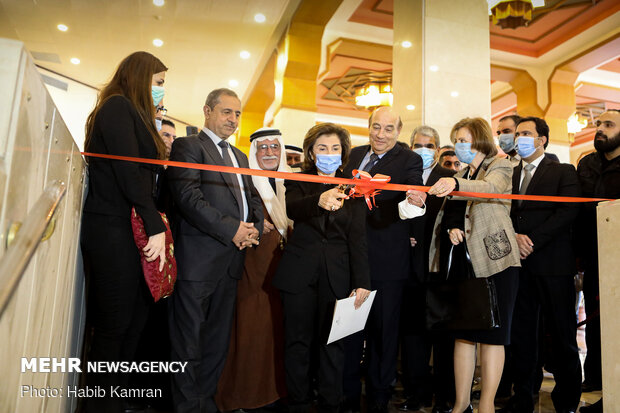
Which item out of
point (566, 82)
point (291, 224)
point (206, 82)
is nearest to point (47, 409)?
point (291, 224)

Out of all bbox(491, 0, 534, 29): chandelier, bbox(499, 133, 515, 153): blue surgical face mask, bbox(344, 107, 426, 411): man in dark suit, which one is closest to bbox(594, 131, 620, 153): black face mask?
bbox(499, 133, 515, 153): blue surgical face mask

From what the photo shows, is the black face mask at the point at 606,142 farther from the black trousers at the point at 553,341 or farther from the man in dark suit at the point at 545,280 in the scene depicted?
the black trousers at the point at 553,341

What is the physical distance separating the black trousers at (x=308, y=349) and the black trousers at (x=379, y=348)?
0.26m

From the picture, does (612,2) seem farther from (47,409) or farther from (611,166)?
(47,409)

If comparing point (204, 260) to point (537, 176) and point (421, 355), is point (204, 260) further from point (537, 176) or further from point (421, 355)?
point (537, 176)

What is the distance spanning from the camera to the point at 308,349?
225cm

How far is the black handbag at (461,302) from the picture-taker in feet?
6.89

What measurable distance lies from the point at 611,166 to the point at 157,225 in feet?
8.83

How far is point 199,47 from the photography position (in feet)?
27.0

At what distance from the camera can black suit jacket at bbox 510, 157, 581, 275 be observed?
2567 mm

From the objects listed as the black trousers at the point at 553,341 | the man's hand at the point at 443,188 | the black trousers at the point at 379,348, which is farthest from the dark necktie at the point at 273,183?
the black trousers at the point at 553,341

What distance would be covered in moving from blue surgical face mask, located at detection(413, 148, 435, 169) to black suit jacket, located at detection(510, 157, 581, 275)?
69 cm

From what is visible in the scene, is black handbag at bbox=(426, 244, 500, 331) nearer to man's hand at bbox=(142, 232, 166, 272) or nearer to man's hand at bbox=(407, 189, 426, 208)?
man's hand at bbox=(407, 189, 426, 208)

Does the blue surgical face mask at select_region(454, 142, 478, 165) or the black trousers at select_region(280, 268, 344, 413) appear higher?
the blue surgical face mask at select_region(454, 142, 478, 165)
